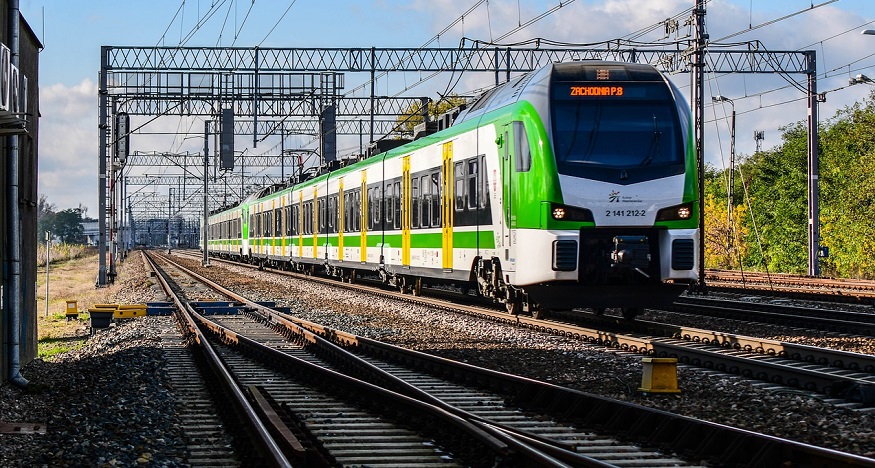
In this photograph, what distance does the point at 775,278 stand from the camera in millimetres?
35906

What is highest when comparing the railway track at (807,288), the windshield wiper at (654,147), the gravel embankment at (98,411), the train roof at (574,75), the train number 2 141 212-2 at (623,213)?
A: the train roof at (574,75)

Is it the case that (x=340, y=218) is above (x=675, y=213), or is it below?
above

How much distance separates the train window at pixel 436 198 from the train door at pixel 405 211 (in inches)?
71.2

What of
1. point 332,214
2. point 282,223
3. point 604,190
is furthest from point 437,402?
point 282,223

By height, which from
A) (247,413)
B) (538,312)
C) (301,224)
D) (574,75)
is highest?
(574,75)

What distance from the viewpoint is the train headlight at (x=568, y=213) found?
14.9 meters

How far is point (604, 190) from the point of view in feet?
49.0

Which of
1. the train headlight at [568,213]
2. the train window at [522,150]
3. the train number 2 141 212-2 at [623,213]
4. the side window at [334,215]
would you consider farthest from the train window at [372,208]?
the train number 2 141 212-2 at [623,213]

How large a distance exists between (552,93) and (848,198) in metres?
33.4

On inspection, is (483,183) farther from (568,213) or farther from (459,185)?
(568,213)

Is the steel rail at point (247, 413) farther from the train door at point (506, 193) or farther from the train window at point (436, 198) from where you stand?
the train window at point (436, 198)

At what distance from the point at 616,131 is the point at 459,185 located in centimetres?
437

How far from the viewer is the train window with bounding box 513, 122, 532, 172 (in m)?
15.4

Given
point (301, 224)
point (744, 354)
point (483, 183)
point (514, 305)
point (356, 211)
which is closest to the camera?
point (744, 354)
